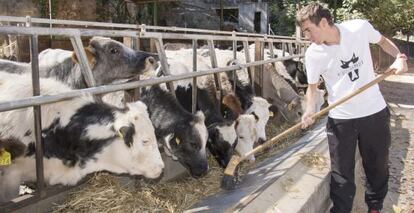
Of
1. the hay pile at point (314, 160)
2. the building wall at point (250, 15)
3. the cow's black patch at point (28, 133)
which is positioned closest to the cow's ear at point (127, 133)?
the cow's black patch at point (28, 133)

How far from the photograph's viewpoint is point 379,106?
3666mm

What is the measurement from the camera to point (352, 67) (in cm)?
359

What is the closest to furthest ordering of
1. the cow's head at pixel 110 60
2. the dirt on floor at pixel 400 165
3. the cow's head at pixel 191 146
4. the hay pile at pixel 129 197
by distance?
the hay pile at pixel 129 197 → the cow's head at pixel 191 146 → the cow's head at pixel 110 60 → the dirt on floor at pixel 400 165

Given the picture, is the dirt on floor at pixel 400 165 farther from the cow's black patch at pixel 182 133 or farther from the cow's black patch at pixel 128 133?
the cow's black patch at pixel 128 133

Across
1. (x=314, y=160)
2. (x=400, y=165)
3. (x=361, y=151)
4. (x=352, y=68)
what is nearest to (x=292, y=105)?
(x=400, y=165)

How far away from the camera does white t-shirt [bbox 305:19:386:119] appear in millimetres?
3539

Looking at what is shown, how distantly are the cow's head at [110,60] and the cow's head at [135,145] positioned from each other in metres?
1.32

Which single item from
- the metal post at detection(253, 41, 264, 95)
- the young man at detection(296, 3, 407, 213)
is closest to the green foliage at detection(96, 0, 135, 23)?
the metal post at detection(253, 41, 264, 95)

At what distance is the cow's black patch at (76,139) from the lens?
3.16 meters

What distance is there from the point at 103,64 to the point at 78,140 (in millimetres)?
1639

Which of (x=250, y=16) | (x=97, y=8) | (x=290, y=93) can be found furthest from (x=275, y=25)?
(x=290, y=93)

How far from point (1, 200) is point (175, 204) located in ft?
4.19

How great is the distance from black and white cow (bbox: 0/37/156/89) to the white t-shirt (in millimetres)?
1586

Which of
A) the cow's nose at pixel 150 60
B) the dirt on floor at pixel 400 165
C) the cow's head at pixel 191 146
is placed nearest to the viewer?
the cow's head at pixel 191 146
